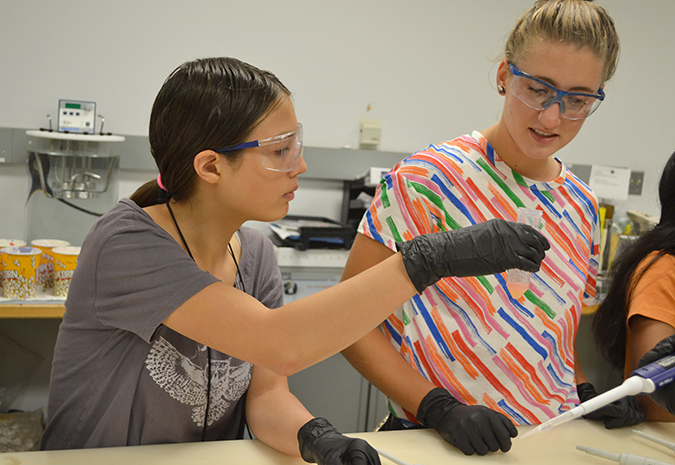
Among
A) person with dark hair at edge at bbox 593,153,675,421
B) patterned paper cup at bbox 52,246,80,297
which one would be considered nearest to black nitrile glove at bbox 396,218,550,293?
person with dark hair at edge at bbox 593,153,675,421

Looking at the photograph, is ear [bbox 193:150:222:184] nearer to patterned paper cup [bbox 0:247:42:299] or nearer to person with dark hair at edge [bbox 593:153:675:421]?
person with dark hair at edge [bbox 593:153:675:421]

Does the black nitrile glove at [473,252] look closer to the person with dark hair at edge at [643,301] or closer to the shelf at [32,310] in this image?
the person with dark hair at edge at [643,301]

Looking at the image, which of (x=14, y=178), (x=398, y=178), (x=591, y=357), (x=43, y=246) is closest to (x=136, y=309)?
(x=398, y=178)

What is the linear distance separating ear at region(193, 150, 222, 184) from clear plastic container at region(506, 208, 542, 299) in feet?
1.97

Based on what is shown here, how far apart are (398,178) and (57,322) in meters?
1.72

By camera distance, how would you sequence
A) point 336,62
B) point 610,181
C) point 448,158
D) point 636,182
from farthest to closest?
point 636,182 → point 610,181 → point 336,62 → point 448,158

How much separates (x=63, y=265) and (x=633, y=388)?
187 cm

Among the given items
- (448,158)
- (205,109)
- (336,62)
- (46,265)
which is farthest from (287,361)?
(336,62)

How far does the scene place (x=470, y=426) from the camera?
1.11 metres

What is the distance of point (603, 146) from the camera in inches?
138

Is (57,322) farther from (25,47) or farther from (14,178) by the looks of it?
(25,47)

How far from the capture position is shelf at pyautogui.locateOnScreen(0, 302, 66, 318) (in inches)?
79.5

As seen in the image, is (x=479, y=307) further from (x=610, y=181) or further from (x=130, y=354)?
(x=610, y=181)

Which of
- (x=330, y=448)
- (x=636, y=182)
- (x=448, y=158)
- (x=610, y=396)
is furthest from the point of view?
(x=636, y=182)
